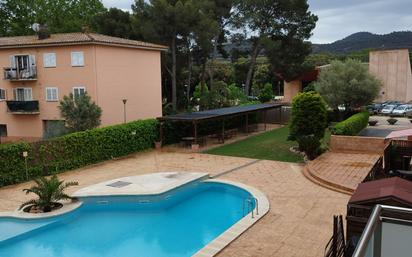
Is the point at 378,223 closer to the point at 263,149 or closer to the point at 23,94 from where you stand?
the point at 263,149

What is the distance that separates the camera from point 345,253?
8758 millimetres

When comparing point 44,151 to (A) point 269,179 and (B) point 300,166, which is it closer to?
(A) point 269,179

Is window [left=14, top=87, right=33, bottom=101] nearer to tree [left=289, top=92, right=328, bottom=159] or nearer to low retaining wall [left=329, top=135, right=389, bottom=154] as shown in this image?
tree [left=289, top=92, right=328, bottom=159]

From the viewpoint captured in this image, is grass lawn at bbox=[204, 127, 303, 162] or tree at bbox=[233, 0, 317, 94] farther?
tree at bbox=[233, 0, 317, 94]

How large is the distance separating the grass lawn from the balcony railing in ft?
54.3

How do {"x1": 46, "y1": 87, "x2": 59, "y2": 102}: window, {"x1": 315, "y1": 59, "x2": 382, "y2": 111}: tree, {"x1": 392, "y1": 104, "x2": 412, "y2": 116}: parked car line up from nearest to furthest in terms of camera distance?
{"x1": 46, "y1": 87, "x2": 59, "y2": 102}: window < {"x1": 315, "y1": 59, "x2": 382, "y2": 111}: tree < {"x1": 392, "y1": 104, "x2": 412, "y2": 116}: parked car

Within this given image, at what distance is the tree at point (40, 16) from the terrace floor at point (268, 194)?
33750 millimetres

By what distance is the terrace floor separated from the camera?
1135 centimetres

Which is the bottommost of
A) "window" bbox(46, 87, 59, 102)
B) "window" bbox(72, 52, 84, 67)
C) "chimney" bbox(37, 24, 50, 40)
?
"window" bbox(46, 87, 59, 102)

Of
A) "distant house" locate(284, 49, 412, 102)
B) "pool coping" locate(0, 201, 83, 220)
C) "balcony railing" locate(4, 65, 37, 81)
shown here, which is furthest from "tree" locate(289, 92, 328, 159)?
"distant house" locate(284, 49, 412, 102)

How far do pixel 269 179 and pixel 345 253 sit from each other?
33.7 ft

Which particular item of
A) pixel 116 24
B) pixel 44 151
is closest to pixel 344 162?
pixel 44 151

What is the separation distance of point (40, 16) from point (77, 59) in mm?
27748

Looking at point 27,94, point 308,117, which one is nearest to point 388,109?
point 308,117
